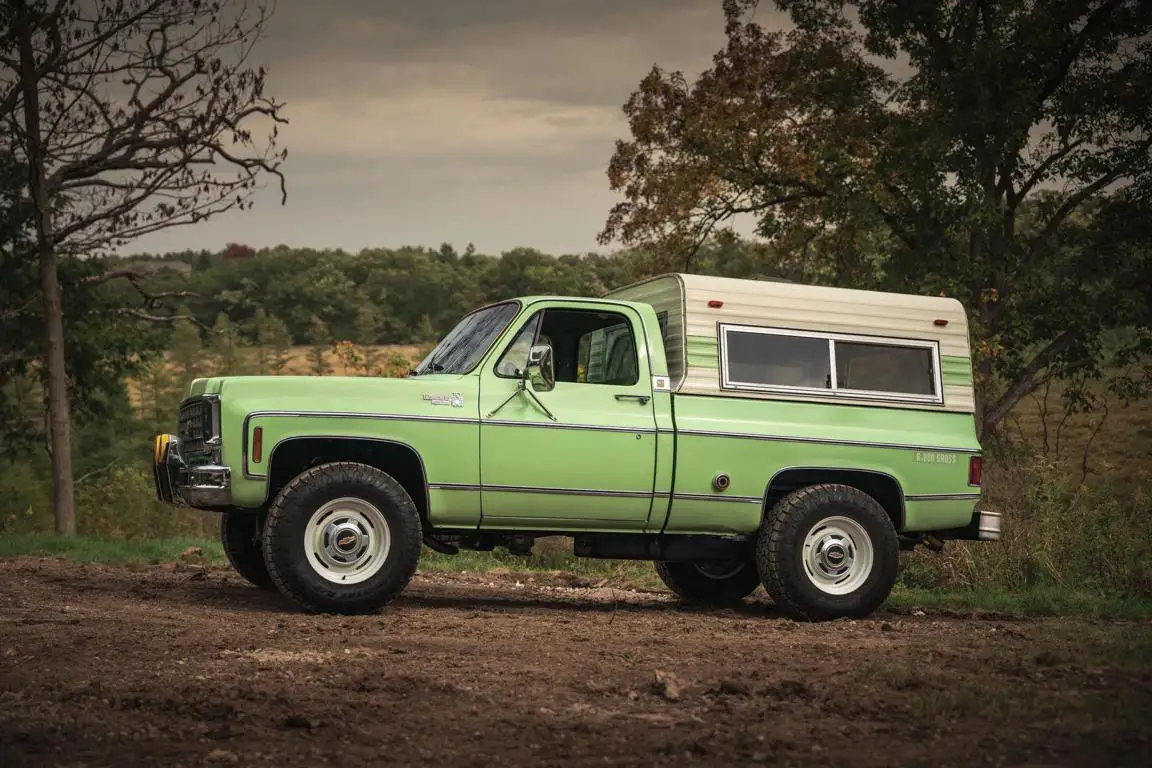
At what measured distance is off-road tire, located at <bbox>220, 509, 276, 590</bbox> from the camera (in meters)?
10.0

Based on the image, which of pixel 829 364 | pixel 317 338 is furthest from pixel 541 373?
pixel 317 338

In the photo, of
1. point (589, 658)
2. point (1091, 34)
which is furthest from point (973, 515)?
A: point (1091, 34)

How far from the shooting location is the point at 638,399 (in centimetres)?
914

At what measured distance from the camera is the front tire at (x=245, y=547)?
10.0 meters

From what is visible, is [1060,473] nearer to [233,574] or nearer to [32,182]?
[233,574]

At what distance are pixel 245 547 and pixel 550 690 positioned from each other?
15.3 feet

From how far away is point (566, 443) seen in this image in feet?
29.3

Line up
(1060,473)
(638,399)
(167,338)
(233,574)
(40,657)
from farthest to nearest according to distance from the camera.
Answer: (167,338) < (1060,473) < (233,574) < (638,399) < (40,657)

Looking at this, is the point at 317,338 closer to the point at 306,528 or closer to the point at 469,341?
the point at 469,341

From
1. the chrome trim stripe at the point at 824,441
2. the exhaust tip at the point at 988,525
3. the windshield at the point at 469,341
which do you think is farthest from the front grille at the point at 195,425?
the exhaust tip at the point at 988,525

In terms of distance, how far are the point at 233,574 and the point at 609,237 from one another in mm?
13306

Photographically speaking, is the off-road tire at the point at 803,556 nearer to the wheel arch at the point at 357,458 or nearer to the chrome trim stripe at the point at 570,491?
the chrome trim stripe at the point at 570,491

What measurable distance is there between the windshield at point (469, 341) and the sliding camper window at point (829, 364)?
5.12 ft

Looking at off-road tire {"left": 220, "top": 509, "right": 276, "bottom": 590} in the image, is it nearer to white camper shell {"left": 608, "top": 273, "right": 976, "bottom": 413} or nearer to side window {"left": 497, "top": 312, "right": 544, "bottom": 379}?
side window {"left": 497, "top": 312, "right": 544, "bottom": 379}
